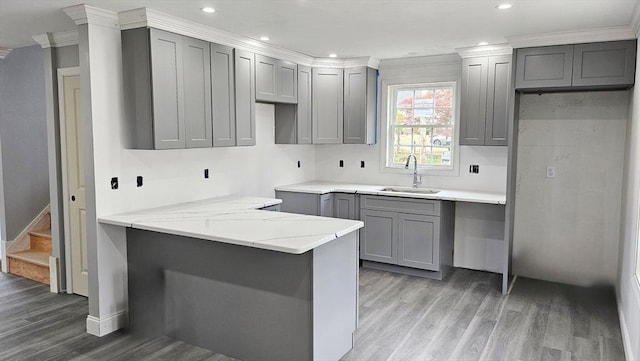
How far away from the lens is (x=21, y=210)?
17.4 ft

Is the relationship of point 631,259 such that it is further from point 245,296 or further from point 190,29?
point 190,29

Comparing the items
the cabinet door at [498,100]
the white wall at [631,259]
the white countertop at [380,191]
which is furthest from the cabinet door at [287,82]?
the white wall at [631,259]

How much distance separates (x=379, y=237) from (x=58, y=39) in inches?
141

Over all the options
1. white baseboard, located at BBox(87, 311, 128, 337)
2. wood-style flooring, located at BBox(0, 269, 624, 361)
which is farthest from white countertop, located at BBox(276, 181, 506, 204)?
white baseboard, located at BBox(87, 311, 128, 337)

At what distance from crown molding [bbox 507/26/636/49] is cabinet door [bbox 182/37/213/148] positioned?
265cm

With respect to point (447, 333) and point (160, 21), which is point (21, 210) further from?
point (447, 333)

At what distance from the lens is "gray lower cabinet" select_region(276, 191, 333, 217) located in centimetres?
521

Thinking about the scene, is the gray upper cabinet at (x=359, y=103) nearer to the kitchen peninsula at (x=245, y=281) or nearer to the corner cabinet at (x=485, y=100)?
the corner cabinet at (x=485, y=100)

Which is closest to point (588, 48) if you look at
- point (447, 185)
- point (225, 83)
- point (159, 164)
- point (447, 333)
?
point (447, 185)

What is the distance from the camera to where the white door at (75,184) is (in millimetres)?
4176

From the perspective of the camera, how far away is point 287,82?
501 cm

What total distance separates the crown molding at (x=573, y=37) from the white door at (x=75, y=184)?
386 centimetres

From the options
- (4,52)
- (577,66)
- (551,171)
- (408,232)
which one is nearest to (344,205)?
(408,232)

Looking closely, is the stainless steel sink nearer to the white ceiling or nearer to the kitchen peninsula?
the white ceiling
